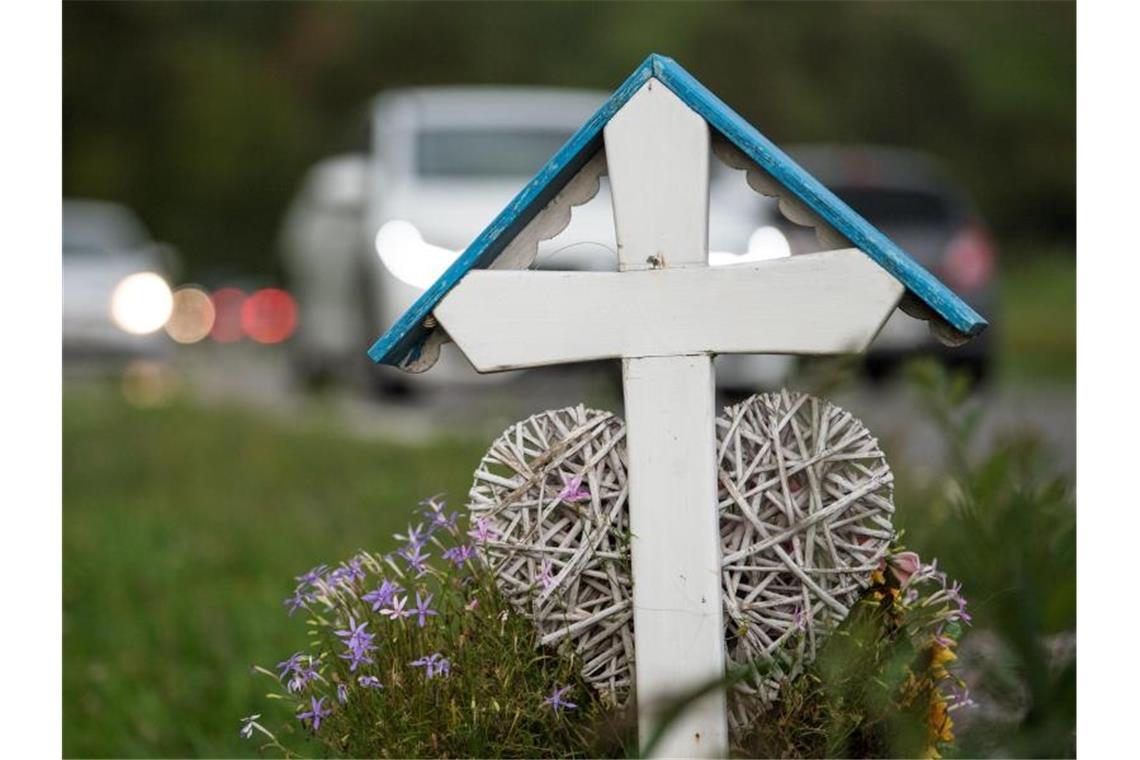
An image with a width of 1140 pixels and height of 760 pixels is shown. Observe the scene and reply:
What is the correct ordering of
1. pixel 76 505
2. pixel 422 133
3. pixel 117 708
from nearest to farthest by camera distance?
1. pixel 117 708
2. pixel 76 505
3. pixel 422 133

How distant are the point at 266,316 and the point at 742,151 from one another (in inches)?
969

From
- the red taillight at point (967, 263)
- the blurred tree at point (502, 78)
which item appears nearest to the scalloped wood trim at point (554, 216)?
the red taillight at point (967, 263)

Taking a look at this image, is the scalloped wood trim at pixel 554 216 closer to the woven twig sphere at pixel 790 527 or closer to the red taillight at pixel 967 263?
the woven twig sphere at pixel 790 527

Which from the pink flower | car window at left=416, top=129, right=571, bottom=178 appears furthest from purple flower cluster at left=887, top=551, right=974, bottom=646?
car window at left=416, top=129, right=571, bottom=178

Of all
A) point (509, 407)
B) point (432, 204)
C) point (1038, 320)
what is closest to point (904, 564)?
point (509, 407)

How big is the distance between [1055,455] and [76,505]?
5.01m

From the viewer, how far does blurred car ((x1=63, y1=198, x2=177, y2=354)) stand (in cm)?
1559

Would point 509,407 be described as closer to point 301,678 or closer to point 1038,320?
point 301,678

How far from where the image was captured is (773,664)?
184cm

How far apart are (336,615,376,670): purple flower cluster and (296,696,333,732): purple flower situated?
0.18 feet

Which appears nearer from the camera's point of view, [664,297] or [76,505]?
[664,297]

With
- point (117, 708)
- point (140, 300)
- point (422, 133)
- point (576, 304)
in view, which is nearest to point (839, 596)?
point (576, 304)

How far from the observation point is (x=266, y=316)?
2602 centimetres
